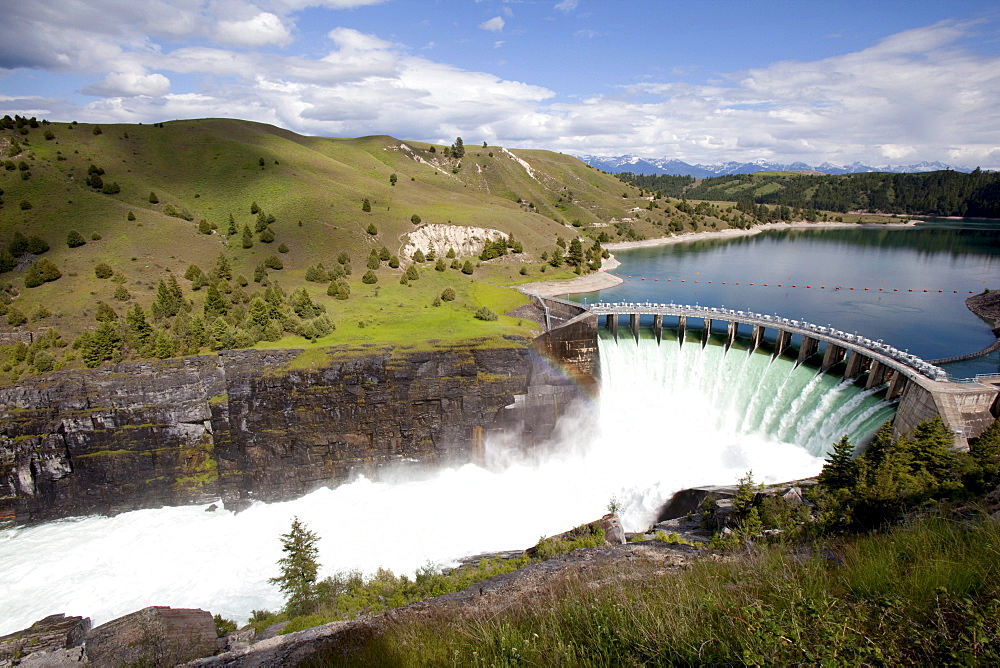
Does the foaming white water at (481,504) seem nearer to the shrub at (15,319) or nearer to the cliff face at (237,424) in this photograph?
the cliff face at (237,424)

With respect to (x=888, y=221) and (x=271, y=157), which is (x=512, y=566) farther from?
(x=888, y=221)

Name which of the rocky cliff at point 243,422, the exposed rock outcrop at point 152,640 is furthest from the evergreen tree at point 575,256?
the exposed rock outcrop at point 152,640

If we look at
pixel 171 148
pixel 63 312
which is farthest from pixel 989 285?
pixel 171 148

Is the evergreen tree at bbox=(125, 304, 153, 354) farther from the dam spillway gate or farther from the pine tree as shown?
the dam spillway gate

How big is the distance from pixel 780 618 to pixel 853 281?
84.9m

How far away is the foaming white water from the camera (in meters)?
26.2

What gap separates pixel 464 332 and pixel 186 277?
33.9 meters

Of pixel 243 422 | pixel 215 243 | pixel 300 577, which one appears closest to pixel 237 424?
pixel 243 422

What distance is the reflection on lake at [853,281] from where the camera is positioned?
49438 millimetres

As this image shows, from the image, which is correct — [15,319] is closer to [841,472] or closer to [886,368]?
[841,472]

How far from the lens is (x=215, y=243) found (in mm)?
60938

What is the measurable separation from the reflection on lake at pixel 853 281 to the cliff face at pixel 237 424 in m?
37.9

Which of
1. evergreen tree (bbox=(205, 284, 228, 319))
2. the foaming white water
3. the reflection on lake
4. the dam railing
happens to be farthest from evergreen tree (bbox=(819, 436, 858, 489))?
evergreen tree (bbox=(205, 284, 228, 319))

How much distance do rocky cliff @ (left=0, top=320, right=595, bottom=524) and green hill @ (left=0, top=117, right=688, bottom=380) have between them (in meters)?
3.30
